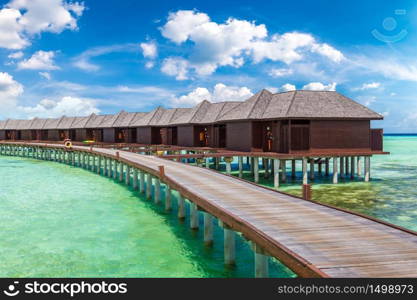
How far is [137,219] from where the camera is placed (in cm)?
1711

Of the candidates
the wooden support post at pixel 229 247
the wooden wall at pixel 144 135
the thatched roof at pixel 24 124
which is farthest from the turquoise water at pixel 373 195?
the thatched roof at pixel 24 124

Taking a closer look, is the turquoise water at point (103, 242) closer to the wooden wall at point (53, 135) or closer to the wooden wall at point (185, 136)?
the wooden wall at point (185, 136)

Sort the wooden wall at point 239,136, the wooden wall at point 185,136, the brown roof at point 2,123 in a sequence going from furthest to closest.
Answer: the brown roof at point 2,123
the wooden wall at point 185,136
the wooden wall at point 239,136

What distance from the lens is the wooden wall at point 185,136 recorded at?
124 ft

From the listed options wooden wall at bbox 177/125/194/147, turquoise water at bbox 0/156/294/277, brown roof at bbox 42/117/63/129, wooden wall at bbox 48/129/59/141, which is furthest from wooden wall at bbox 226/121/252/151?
wooden wall at bbox 48/129/59/141

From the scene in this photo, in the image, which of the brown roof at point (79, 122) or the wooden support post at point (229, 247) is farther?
the brown roof at point (79, 122)

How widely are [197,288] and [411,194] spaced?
2246cm

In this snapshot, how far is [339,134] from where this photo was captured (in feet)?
88.1

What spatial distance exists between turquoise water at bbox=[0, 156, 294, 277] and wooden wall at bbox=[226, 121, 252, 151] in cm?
978

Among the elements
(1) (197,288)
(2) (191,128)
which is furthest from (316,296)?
(2) (191,128)

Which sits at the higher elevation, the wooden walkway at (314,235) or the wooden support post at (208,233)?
the wooden walkway at (314,235)

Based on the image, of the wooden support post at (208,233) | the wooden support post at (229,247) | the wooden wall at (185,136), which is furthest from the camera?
the wooden wall at (185,136)

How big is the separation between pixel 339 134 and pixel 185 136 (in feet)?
55.3

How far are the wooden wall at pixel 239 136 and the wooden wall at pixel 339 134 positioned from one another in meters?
4.64
